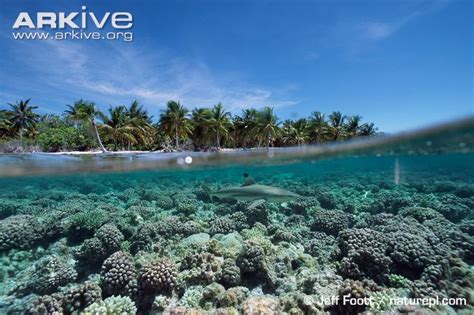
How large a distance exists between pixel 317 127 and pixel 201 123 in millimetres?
26440

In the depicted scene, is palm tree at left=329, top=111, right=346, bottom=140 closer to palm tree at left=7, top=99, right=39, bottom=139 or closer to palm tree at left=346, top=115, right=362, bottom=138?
palm tree at left=346, top=115, right=362, bottom=138

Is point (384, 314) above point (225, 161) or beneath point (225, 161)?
beneath

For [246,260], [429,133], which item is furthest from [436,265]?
[429,133]

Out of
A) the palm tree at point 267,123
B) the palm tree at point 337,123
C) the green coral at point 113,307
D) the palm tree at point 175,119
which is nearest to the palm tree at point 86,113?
the palm tree at point 175,119

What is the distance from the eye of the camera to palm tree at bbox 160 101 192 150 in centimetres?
3616

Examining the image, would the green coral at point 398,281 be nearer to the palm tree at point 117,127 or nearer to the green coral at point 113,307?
the green coral at point 113,307

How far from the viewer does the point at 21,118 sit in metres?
41.6

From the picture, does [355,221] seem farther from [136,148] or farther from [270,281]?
[136,148]

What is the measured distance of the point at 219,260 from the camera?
710cm

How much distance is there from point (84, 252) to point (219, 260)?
13.9 feet

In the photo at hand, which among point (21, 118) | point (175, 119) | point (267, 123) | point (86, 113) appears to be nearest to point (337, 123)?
point (267, 123)

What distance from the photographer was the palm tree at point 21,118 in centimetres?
4097

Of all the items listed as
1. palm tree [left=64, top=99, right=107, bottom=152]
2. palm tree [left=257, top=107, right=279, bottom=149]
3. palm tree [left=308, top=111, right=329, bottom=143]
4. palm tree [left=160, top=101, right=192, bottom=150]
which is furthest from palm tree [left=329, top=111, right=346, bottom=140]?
palm tree [left=64, top=99, right=107, bottom=152]

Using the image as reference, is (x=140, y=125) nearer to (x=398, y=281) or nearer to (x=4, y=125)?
(x=4, y=125)
